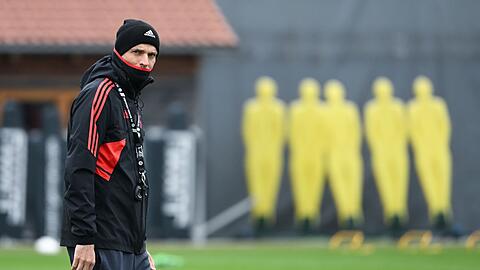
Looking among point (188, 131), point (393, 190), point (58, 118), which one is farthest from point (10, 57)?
point (393, 190)

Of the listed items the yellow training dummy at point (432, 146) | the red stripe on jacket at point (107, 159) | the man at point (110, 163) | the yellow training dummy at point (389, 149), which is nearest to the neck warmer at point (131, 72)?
the man at point (110, 163)

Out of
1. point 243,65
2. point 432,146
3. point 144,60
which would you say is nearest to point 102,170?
point 144,60

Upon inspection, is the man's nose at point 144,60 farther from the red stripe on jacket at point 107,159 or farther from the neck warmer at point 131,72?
the red stripe on jacket at point 107,159

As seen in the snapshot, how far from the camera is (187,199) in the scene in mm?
18203

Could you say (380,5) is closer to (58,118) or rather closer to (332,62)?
(332,62)

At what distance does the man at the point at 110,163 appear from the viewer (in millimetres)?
4945

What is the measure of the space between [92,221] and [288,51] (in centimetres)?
1527

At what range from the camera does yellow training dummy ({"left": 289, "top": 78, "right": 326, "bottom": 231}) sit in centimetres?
1872

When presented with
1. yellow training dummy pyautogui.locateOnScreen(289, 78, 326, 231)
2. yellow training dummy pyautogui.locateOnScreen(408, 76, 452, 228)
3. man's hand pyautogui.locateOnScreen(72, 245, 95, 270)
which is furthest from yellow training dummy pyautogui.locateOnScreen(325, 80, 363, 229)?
man's hand pyautogui.locateOnScreen(72, 245, 95, 270)

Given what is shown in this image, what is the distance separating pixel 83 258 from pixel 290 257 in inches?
405

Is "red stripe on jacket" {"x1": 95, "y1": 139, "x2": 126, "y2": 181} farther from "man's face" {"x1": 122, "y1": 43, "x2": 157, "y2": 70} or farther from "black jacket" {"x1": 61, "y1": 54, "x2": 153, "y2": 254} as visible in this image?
"man's face" {"x1": 122, "y1": 43, "x2": 157, "y2": 70}

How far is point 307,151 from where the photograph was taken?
18750mm

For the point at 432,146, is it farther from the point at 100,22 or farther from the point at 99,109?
the point at 99,109

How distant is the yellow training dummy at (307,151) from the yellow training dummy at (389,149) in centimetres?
83
